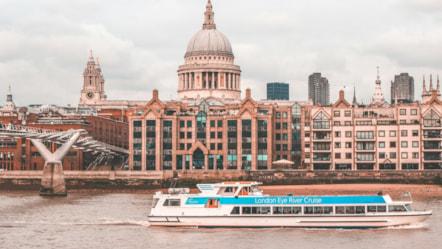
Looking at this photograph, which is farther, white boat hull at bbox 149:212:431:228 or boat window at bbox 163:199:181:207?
boat window at bbox 163:199:181:207

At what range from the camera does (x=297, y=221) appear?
71.3 m

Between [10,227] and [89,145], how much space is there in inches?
2377

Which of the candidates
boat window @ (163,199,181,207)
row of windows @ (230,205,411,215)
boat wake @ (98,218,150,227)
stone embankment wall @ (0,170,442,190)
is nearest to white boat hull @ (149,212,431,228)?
row of windows @ (230,205,411,215)

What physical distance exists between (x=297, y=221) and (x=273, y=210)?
198cm

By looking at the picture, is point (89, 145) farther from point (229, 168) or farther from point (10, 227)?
point (10, 227)

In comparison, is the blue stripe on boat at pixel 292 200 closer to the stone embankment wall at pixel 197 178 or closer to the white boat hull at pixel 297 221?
the white boat hull at pixel 297 221

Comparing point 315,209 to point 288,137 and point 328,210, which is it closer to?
point 328,210

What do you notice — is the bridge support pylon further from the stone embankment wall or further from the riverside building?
the riverside building

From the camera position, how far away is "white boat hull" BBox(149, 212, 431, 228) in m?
70.3

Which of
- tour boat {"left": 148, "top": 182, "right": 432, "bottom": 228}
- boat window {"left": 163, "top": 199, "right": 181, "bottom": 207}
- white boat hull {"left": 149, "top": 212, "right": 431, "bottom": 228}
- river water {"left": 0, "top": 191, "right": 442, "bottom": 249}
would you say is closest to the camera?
river water {"left": 0, "top": 191, "right": 442, "bottom": 249}

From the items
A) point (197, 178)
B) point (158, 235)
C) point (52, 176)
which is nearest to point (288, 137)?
point (197, 178)

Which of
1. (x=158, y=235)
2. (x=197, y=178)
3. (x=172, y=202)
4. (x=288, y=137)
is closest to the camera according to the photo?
(x=158, y=235)

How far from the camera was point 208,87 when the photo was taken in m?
195

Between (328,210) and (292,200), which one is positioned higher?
(292,200)
